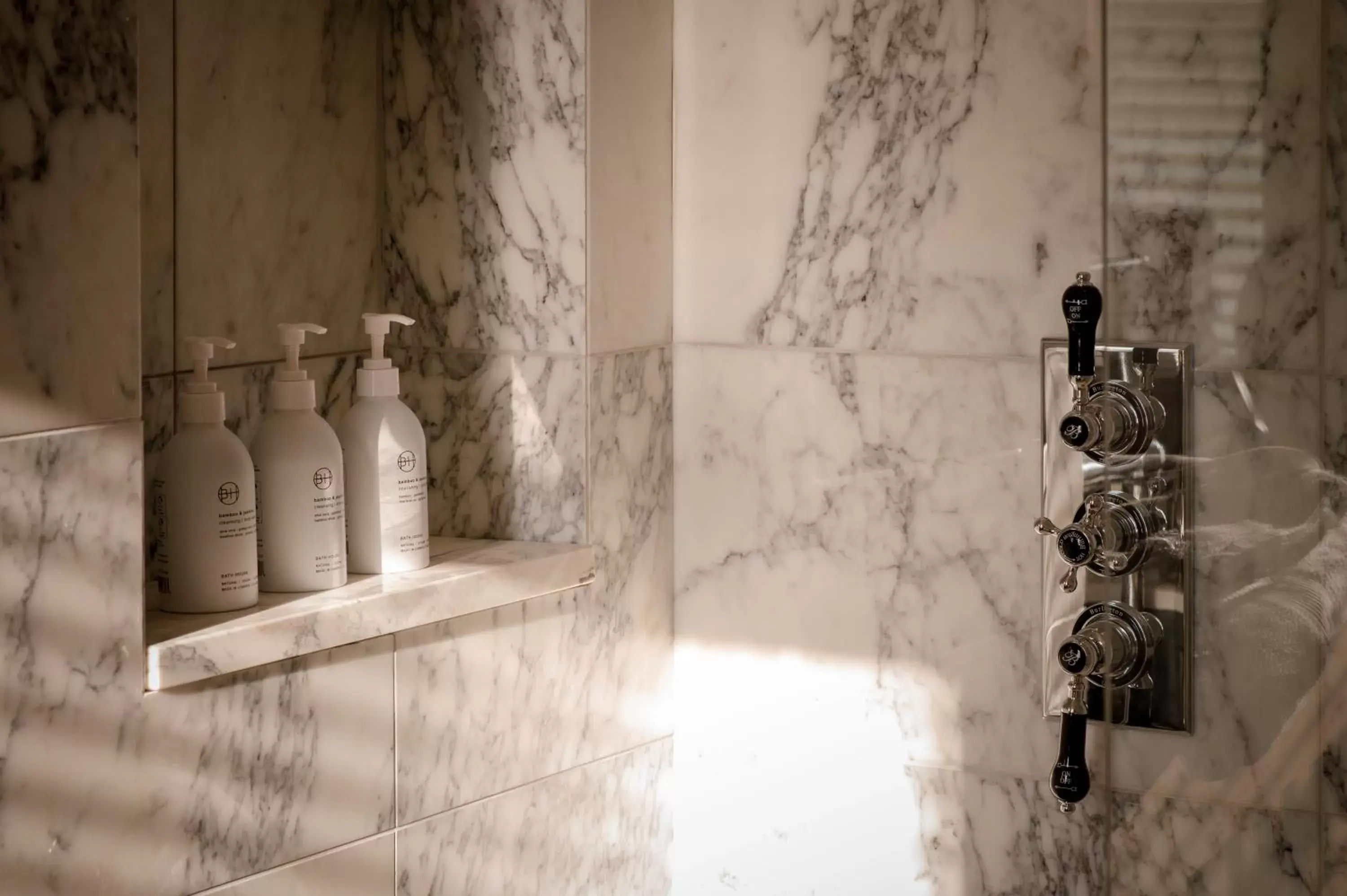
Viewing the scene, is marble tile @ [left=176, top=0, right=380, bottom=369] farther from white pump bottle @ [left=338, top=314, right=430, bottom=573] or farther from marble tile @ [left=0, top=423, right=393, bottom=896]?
marble tile @ [left=0, top=423, right=393, bottom=896]

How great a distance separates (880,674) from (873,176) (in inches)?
22.5

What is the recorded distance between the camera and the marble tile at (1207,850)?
119 centimetres

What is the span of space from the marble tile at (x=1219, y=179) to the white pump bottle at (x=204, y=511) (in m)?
0.80

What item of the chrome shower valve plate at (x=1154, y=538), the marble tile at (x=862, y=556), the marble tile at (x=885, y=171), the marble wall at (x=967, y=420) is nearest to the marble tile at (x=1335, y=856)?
the marble wall at (x=967, y=420)

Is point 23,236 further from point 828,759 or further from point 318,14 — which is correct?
point 828,759

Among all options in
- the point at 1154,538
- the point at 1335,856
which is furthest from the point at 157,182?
the point at 1335,856

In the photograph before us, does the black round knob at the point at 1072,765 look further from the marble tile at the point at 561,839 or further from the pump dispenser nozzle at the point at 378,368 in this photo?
the pump dispenser nozzle at the point at 378,368

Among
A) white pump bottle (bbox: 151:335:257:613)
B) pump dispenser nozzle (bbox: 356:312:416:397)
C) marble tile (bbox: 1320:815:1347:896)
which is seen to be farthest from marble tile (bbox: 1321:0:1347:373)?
white pump bottle (bbox: 151:335:257:613)

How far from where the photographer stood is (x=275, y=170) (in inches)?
58.3

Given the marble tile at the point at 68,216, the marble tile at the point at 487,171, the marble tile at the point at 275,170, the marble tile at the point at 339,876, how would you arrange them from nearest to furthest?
the marble tile at the point at 68,216 < the marble tile at the point at 339,876 < the marble tile at the point at 275,170 < the marble tile at the point at 487,171

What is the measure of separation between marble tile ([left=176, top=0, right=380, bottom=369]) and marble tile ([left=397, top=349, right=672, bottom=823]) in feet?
0.73

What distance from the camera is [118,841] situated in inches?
44.3

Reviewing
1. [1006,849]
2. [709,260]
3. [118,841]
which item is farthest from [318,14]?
[1006,849]

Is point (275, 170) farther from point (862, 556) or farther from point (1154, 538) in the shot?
point (1154, 538)
